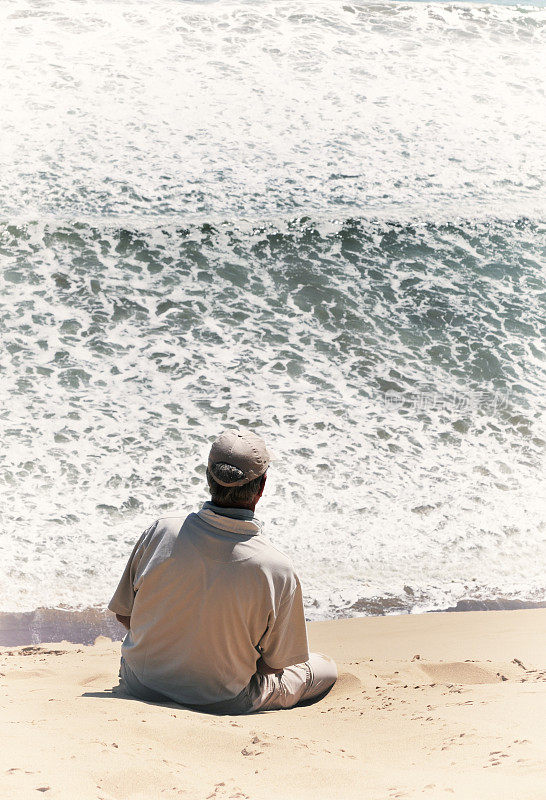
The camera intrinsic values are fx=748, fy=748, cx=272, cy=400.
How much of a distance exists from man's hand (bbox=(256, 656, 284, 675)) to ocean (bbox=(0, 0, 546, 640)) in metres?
1.67

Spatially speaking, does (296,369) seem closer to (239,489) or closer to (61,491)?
(61,491)

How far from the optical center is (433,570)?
4680mm

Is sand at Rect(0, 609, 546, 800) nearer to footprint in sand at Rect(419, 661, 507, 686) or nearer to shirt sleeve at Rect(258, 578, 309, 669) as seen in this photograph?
footprint in sand at Rect(419, 661, 507, 686)

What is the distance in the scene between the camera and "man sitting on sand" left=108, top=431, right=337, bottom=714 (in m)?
2.40

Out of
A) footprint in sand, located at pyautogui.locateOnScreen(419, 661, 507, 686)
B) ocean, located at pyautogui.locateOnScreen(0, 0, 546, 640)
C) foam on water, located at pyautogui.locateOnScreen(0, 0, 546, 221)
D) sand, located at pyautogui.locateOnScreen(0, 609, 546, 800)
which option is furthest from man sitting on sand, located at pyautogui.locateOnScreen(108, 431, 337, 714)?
foam on water, located at pyautogui.locateOnScreen(0, 0, 546, 221)

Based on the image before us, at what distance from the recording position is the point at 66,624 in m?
4.03

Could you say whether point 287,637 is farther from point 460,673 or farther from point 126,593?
point 460,673

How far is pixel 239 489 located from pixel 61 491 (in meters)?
3.14

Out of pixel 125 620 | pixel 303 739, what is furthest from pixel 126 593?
pixel 303 739

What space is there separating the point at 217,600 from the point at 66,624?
1951mm

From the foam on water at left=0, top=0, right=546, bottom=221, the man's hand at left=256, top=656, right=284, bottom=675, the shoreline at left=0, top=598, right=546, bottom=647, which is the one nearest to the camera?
the man's hand at left=256, top=656, right=284, bottom=675

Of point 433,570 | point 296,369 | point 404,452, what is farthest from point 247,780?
point 296,369

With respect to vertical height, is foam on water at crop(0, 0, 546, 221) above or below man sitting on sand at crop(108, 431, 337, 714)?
above

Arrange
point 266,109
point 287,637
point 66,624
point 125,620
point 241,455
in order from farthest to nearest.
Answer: point 266,109, point 66,624, point 125,620, point 287,637, point 241,455
